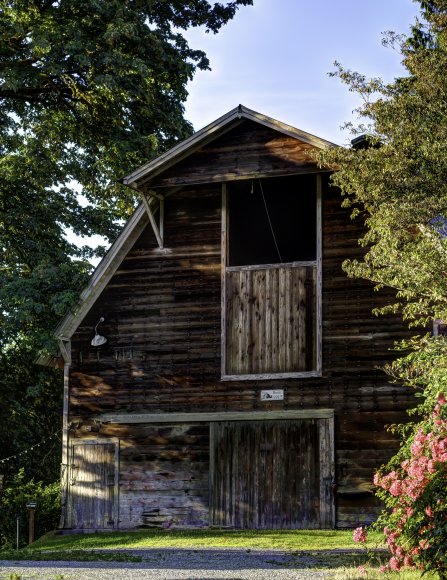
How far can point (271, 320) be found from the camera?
2573 centimetres

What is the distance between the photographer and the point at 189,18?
112 feet

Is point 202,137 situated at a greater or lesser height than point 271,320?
greater

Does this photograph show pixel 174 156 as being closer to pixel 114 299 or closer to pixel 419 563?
pixel 114 299

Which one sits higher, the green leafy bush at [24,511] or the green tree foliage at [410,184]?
the green tree foliage at [410,184]

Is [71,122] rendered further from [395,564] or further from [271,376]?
[395,564]

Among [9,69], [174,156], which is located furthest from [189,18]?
[174,156]

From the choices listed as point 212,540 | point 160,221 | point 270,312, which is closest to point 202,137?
point 160,221

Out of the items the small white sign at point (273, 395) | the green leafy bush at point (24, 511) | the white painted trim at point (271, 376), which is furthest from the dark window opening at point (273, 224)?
the green leafy bush at point (24, 511)

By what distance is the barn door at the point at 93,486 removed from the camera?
26.6 metres

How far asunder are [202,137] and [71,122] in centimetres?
915

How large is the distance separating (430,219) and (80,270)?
475 inches

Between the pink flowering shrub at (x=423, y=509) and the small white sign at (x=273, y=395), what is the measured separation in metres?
10.2

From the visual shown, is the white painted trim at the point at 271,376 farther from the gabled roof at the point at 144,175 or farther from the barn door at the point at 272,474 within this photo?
the gabled roof at the point at 144,175

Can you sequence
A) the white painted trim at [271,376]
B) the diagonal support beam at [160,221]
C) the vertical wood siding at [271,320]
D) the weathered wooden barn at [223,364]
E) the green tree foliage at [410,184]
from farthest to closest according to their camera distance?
1. the diagonal support beam at [160,221]
2. the vertical wood siding at [271,320]
3. the white painted trim at [271,376]
4. the weathered wooden barn at [223,364]
5. the green tree foliage at [410,184]
